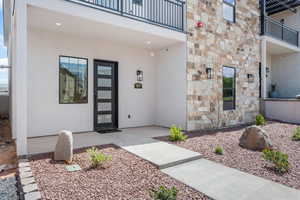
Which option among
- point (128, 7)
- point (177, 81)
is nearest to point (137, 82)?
point (177, 81)

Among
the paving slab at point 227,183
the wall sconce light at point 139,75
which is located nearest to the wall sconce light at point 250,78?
the wall sconce light at point 139,75

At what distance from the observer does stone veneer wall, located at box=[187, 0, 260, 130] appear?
651 cm

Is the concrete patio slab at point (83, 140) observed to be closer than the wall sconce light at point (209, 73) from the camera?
Yes

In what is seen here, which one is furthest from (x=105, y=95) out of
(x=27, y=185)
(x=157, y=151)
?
(x=27, y=185)

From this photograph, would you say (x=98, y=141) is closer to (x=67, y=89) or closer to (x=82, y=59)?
(x=67, y=89)

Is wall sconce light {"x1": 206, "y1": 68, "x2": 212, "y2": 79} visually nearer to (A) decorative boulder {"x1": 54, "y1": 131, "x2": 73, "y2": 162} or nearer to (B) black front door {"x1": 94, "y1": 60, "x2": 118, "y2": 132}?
(B) black front door {"x1": 94, "y1": 60, "x2": 118, "y2": 132}

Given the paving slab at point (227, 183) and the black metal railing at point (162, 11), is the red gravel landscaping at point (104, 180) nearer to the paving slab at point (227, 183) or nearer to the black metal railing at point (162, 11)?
the paving slab at point (227, 183)

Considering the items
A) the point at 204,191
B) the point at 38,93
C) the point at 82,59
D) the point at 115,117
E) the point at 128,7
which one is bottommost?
the point at 204,191

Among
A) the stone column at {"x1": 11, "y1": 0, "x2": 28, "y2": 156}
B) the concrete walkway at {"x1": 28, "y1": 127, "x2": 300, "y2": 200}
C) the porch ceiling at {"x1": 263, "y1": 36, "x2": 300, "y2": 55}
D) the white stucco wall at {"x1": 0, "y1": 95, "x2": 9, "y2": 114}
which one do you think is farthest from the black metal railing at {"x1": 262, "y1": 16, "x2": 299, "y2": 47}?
the white stucco wall at {"x1": 0, "y1": 95, "x2": 9, "y2": 114}

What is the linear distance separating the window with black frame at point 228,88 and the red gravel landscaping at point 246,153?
5.94 ft

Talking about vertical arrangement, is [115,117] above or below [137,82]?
below

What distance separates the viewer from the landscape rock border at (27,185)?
7.52 feet

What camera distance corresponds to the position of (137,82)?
7.16 m

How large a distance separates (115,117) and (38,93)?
2.56 meters
